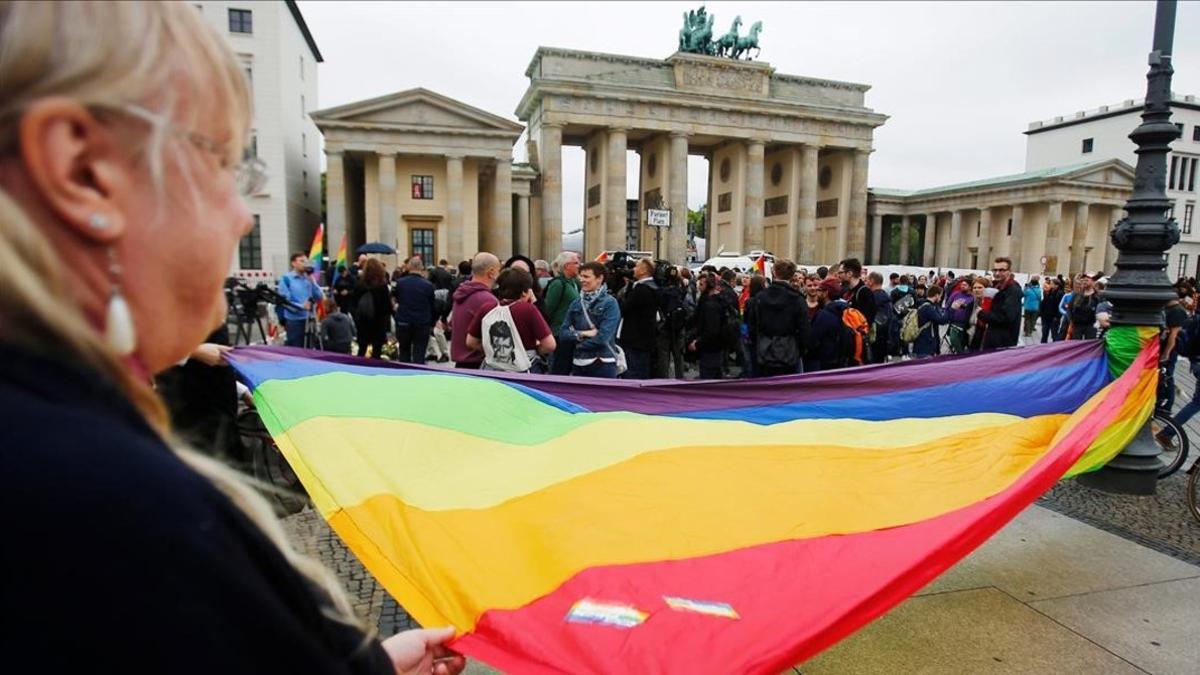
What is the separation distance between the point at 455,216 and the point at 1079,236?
151ft

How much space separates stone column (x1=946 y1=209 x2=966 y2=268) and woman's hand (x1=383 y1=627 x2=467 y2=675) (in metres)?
66.0

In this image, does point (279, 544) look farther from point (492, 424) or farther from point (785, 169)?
point (785, 169)

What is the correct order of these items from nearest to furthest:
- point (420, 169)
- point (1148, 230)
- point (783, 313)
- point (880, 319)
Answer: point (1148, 230), point (783, 313), point (880, 319), point (420, 169)

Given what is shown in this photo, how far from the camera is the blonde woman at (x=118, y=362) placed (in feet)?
1.88

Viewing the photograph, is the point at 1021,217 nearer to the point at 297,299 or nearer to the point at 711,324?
the point at 711,324

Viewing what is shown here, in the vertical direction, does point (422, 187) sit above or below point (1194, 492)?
above

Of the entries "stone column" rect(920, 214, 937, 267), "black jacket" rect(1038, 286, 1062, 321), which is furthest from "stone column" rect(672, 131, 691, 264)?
"black jacket" rect(1038, 286, 1062, 321)

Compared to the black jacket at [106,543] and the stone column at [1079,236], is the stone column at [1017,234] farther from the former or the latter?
the black jacket at [106,543]

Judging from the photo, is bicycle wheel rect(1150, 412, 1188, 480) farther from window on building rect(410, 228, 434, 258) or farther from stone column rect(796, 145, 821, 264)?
stone column rect(796, 145, 821, 264)

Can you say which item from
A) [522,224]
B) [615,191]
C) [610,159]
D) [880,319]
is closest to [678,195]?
[615,191]

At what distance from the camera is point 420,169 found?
41188mm

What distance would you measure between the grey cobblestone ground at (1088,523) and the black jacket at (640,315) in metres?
4.54

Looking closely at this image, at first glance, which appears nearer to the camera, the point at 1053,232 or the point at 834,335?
the point at 834,335

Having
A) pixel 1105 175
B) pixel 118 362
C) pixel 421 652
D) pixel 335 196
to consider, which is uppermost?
pixel 1105 175
